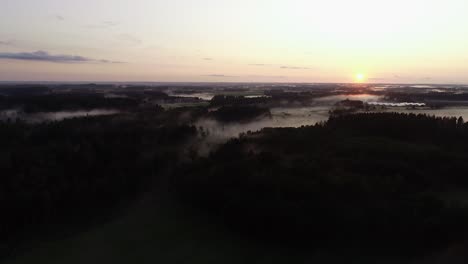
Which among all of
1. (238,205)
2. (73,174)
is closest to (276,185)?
(238,205)

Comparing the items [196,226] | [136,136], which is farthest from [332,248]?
[136,136]

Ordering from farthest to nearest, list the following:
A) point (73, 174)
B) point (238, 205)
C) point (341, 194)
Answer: point (73, 174) < point (238, 205) < point (341, 194)

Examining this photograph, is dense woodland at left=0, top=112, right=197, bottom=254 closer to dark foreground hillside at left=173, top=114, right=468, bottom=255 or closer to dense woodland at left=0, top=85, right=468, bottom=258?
dense woodland at left=0, top=85, right=468, bottom=258

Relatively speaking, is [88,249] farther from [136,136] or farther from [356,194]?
[136,136]

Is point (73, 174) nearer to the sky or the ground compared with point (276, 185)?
nearer to the ground

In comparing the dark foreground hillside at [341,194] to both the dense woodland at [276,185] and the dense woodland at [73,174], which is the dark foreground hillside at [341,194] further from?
the dense woodland at [73,174]

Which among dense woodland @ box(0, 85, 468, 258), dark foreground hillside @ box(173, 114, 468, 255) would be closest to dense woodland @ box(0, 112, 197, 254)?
dense woodland @ box(0, 85, 468, 258)

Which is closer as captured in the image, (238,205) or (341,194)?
(341,194)

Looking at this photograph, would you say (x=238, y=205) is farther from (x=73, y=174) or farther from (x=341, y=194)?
(x=73, y=174)
